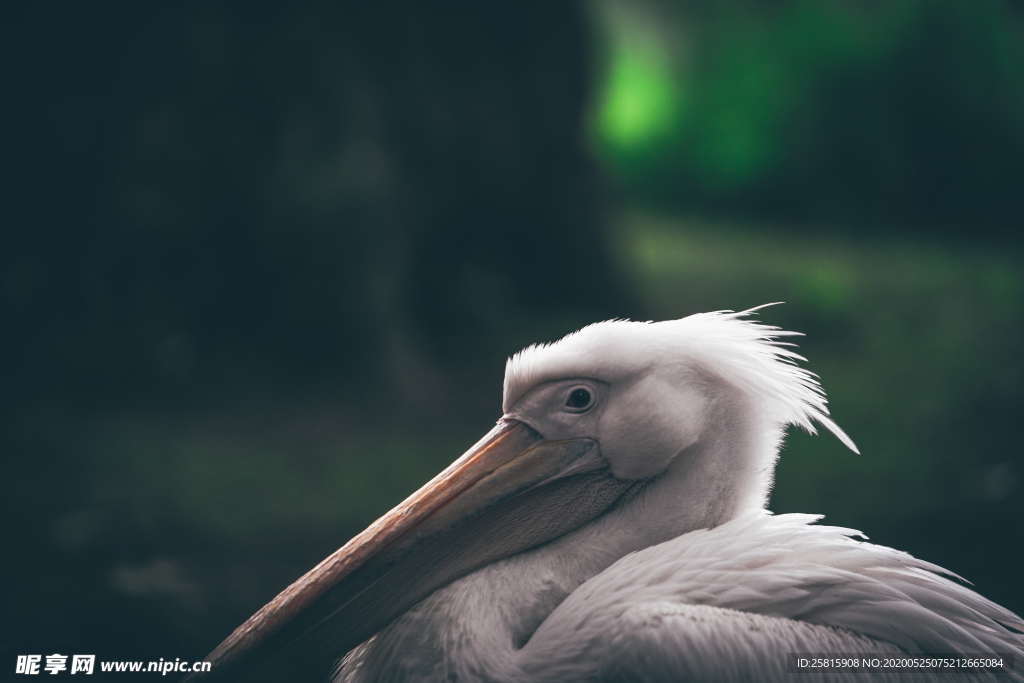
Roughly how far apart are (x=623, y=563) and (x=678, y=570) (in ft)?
0.39

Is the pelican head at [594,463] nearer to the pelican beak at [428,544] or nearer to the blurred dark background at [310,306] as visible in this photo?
the pelican beak at [428,544]

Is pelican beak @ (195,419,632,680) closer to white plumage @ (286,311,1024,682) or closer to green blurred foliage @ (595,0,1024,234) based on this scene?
white plumage @ (286,311,1024,682)

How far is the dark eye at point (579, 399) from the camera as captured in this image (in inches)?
85.1

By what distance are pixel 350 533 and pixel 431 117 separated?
3.42 metres

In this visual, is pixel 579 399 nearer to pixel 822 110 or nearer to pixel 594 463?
pixel 594 463

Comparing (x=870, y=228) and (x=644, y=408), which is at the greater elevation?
(x=870, y=228)

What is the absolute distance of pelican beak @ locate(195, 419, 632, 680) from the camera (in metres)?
2.02

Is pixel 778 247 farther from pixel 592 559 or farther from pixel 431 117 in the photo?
pixel 592 559

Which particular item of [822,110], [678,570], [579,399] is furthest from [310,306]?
[822,110]

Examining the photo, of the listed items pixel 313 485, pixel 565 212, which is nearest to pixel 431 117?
pixel 565 212

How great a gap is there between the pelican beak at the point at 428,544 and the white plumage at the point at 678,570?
27 millimetres

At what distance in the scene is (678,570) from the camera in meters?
1.96

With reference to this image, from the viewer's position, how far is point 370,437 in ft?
17.8

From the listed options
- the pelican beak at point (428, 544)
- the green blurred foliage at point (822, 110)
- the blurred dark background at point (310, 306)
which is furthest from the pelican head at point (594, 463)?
the green blurred foliage at point (822, 110)
